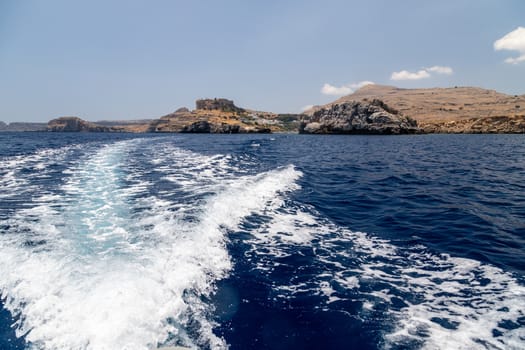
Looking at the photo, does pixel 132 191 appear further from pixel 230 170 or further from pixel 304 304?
pixel 304 304

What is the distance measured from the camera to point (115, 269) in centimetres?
669

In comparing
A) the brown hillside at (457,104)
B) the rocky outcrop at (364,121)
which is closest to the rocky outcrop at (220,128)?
the rocky outcrop at (364,121)

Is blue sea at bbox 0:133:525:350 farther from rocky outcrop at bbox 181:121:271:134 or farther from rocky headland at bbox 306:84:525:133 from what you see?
rocky outcrop at bbox 181:121:271:134

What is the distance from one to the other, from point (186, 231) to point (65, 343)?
15.8 feet

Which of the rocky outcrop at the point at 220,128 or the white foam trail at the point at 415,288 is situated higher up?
the rocky outcrop at the point at 220,128

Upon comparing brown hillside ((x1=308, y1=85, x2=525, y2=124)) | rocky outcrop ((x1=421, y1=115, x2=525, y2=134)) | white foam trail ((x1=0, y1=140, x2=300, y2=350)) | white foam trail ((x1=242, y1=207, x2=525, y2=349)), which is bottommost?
white foam trail ((x1=242, y1=207, x2=525, y2=349))

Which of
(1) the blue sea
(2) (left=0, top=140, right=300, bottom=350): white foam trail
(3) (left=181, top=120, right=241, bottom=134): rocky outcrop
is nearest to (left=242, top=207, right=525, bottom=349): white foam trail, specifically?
(1) the blue sea

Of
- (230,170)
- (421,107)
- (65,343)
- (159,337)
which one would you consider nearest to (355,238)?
(159,337)

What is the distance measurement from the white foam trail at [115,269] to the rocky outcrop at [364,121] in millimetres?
88862

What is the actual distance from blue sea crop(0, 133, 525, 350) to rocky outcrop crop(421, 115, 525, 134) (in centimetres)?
8922

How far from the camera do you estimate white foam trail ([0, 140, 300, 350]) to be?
4789 millimetres

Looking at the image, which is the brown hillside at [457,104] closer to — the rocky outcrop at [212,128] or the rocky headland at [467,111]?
the rocky headland at [467,111]

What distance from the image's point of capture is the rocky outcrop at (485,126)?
3183 inches

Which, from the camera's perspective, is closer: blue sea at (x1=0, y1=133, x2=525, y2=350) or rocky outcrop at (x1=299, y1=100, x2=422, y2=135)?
blue sea at (x1=0, y1=133, x2=525, y2=350)
